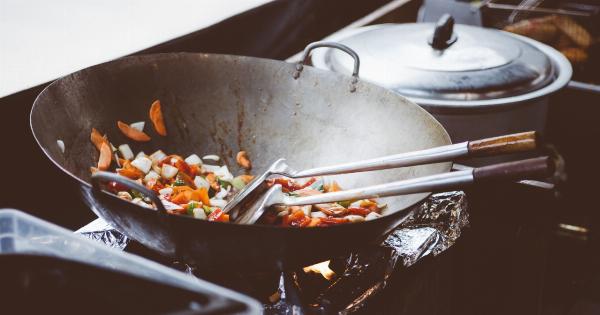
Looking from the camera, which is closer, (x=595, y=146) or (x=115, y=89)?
(x=115, y=89)

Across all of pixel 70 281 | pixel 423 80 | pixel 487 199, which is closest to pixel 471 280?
pixel 487 199

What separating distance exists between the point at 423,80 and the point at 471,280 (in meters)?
0.73

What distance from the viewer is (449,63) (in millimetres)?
2008

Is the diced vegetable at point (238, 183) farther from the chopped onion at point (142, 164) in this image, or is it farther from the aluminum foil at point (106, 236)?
the aluminum foil at point (106, 236)

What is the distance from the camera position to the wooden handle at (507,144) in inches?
41.8

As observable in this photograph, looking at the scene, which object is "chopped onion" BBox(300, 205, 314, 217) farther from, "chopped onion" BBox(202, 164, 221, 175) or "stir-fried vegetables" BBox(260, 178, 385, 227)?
"chopped onion" BBox(202, 164, 221, 175)

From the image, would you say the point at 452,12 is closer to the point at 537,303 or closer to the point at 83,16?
the point at 537,303

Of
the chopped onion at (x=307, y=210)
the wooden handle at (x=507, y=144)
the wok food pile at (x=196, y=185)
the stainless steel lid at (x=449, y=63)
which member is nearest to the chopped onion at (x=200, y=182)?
the wok food pile at (x=196, y=185)

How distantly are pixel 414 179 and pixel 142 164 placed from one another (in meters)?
0.89

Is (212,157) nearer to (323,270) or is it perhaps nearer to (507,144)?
(323,270)

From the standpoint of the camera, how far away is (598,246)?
115 inches

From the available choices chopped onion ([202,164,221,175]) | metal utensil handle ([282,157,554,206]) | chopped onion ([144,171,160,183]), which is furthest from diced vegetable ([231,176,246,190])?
metal utensil handle ([282,157,554,206])

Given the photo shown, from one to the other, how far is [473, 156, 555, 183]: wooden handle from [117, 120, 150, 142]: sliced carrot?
3.67ft

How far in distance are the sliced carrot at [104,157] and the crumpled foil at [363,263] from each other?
159mm
